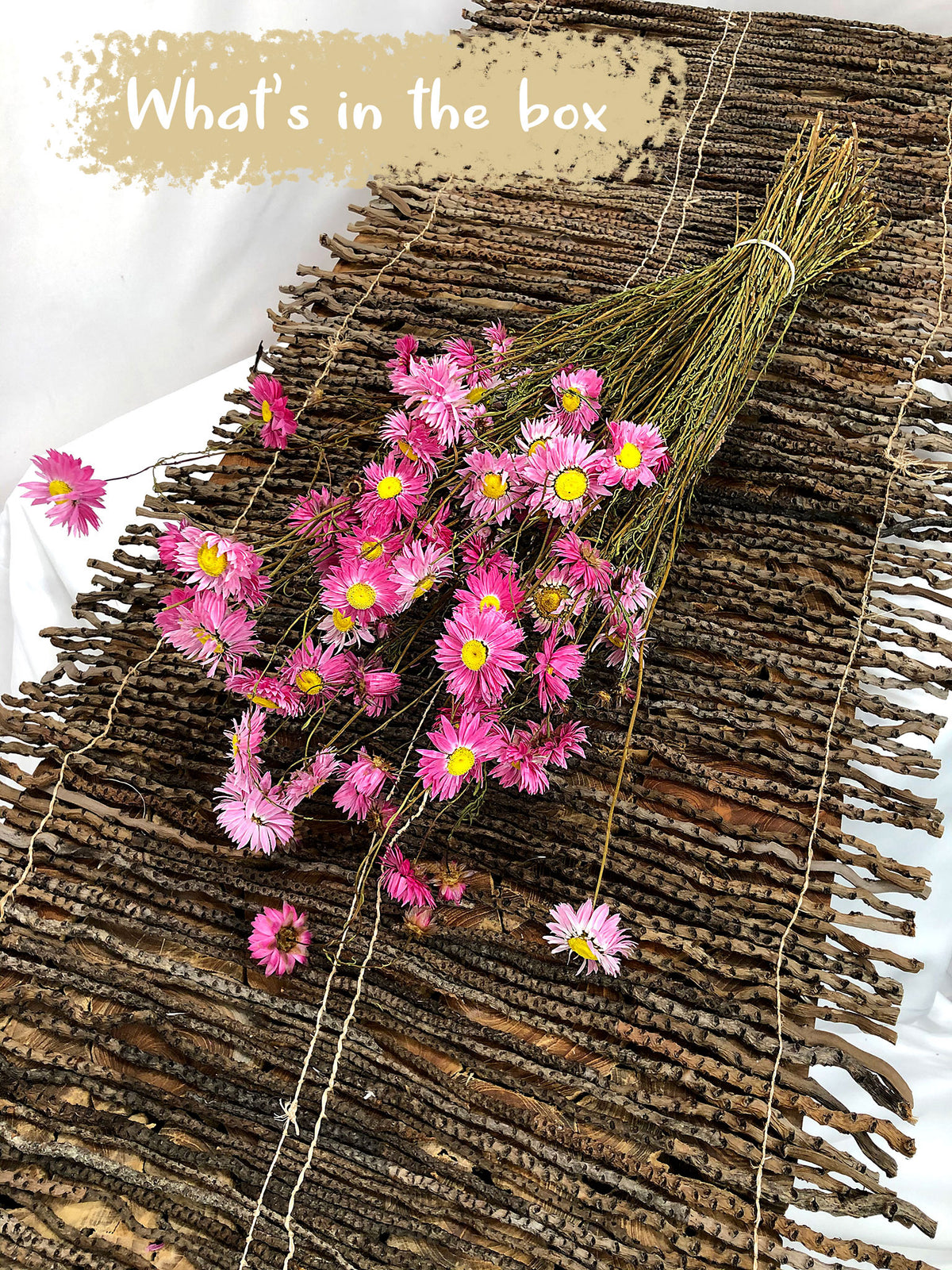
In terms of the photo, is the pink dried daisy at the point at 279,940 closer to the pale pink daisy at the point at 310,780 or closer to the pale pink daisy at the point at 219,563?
the pale pink daisy at the point at 310,780

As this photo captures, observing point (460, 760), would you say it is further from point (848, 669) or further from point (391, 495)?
point (848, 669)

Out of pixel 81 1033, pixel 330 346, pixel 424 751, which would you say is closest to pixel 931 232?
pixel 330 346

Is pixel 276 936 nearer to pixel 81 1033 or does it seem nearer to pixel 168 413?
pixel 81 1033

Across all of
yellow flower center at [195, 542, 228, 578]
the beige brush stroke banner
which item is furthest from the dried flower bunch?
the beige brush stroke banner

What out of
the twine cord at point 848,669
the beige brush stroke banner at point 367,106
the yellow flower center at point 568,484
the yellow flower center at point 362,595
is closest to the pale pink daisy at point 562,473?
the yellow flower center at point 568,484

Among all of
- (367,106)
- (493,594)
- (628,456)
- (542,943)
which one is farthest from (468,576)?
(367,106)
